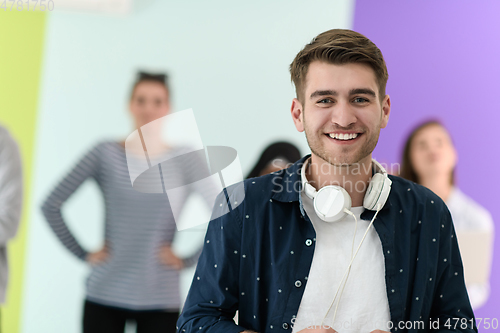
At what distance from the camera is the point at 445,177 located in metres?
2.63

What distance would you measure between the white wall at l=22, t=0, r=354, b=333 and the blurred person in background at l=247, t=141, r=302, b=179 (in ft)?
1.65

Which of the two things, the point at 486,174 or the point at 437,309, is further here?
the point at 486,174

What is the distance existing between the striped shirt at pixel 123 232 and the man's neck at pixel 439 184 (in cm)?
148

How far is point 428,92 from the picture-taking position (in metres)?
2.91

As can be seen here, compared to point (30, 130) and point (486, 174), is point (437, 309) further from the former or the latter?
point (30, 130)

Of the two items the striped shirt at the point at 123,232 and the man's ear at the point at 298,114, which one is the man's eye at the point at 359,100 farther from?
the striped shirt at the point at 123,232

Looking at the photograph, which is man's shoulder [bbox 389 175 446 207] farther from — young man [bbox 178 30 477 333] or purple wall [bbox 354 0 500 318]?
purple wall [bbox 354 0 500 318]

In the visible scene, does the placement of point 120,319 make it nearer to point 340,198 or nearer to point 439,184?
point 340,198

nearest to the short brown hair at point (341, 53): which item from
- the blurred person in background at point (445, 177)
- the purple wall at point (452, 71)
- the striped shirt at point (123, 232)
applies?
the striped shirt at point (123, 232)

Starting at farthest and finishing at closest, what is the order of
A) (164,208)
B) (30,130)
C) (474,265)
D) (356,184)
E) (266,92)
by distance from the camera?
(266,92) < (30,130) < (474,265) < (164,208) < (356,184)

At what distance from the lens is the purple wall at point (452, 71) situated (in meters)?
2.88

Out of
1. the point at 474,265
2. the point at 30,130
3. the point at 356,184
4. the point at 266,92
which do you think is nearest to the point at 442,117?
the point at 474,265

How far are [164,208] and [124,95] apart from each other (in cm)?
120

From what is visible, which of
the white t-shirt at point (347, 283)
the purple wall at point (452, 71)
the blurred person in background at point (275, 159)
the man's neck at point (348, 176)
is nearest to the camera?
the white t-shirt at point (347, 283)
